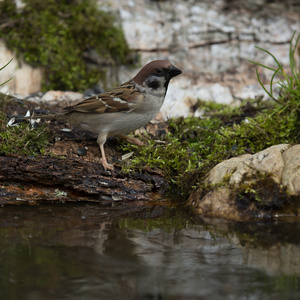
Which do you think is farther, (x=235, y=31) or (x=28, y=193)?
(x=235, y=31)

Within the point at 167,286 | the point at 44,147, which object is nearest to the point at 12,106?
the point at 44,147

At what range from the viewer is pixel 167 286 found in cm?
306

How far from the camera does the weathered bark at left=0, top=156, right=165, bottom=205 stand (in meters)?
5.21

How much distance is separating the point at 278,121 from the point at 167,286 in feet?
11.9

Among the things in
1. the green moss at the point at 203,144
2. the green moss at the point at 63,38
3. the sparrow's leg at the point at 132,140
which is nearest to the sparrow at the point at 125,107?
the sparrow's leg at the point at 132,140

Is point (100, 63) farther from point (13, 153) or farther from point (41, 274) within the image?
point (41, 274)

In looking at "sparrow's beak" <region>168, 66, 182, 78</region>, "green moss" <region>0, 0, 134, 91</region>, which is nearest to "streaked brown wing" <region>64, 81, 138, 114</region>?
"sparrow's beak" <region>168, 66, 182, 78</region>

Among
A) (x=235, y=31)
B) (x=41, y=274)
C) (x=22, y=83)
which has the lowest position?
(x=41, y=274)

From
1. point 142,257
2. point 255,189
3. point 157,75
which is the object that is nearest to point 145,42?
point 157,75

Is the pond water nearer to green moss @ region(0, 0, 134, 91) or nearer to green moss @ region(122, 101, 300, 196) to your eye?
green moss @ region(122, 101, 300, 196)

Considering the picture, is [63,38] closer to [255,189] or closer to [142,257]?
[255,189]

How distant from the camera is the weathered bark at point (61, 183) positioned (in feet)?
17.1

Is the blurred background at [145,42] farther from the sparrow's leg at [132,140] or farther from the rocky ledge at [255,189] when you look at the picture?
the rocky ledge at [255,189]

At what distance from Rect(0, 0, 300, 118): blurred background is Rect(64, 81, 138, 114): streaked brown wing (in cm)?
174
